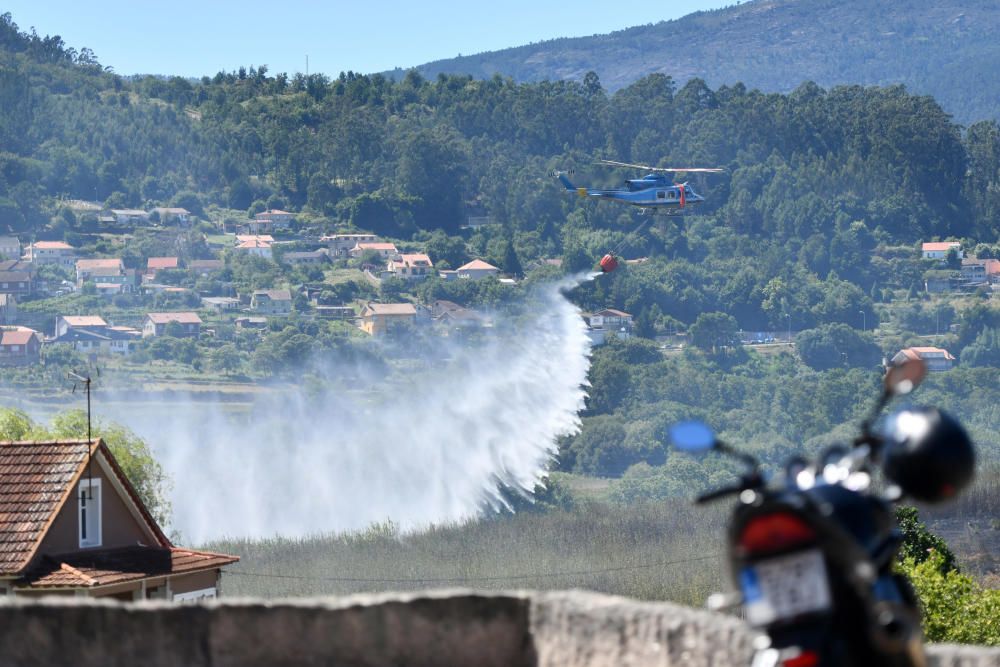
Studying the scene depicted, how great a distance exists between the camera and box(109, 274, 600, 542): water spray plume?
115000 mm

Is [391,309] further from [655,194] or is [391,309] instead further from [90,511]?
[90,511]

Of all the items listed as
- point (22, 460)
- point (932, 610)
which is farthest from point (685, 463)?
point (22, 460)

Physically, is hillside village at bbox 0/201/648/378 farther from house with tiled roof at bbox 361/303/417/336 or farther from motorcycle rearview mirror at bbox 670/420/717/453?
motorcycle rearview mirror at bbox 670/420/717/453

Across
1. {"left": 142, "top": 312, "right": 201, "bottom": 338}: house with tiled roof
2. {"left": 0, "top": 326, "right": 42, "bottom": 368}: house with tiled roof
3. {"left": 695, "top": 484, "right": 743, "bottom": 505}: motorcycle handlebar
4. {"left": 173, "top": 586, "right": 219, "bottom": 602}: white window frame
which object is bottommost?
{"left": 0, "top": 326, "right": 42, "bottom": 368}: house with tiled roof

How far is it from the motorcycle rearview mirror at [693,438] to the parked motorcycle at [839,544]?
0.38ft

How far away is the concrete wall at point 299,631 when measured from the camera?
22.2 feet

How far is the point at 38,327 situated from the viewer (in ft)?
613

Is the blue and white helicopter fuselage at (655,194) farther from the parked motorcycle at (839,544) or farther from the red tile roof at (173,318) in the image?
the red tile roof at (173,318)

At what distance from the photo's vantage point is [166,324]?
183 metres

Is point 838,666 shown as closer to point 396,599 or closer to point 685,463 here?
point 396,599

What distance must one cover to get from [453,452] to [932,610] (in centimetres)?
9325

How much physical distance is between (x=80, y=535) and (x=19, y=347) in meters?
158

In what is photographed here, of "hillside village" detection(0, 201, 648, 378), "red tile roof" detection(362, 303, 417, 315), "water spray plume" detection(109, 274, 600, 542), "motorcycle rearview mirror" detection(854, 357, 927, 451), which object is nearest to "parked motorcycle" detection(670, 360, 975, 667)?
"motorcycle rearview mirror" detection(854, 357, 927, 451)

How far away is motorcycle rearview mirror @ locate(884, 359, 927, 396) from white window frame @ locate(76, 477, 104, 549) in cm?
1901
